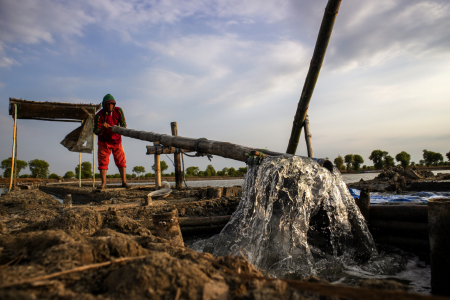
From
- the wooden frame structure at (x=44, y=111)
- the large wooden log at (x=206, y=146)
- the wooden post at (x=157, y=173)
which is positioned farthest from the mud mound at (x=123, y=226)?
the wooden frame structure at (x=44, y=111)

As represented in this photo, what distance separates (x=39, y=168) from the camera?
54.8m

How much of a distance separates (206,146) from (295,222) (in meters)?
2.72

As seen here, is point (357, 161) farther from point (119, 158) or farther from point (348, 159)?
point (119, 158)

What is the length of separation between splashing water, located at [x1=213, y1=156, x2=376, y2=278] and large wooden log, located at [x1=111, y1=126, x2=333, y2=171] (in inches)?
11.5

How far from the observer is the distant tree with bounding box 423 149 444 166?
54688mm

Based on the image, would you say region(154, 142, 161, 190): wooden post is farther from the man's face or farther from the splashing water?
the splashing water

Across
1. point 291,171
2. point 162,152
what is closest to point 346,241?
point 291,171

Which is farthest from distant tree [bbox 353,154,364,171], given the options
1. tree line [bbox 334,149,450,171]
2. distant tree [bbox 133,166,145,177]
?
distant tree [bbox 133,166,145,177]

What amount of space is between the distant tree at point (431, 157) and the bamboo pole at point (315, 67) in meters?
64.3

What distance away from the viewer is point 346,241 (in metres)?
4.34

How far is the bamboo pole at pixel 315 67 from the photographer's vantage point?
15.0ft

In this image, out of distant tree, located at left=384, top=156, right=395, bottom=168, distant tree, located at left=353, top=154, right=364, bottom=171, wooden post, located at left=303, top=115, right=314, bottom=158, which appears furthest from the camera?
distant tree, located at left=353, top=154, right=364, bottom=171

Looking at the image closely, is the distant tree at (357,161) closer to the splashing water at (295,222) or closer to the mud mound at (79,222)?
the splashing water at (295,222)

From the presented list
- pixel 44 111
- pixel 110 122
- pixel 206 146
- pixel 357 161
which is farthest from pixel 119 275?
pixel 357 161
